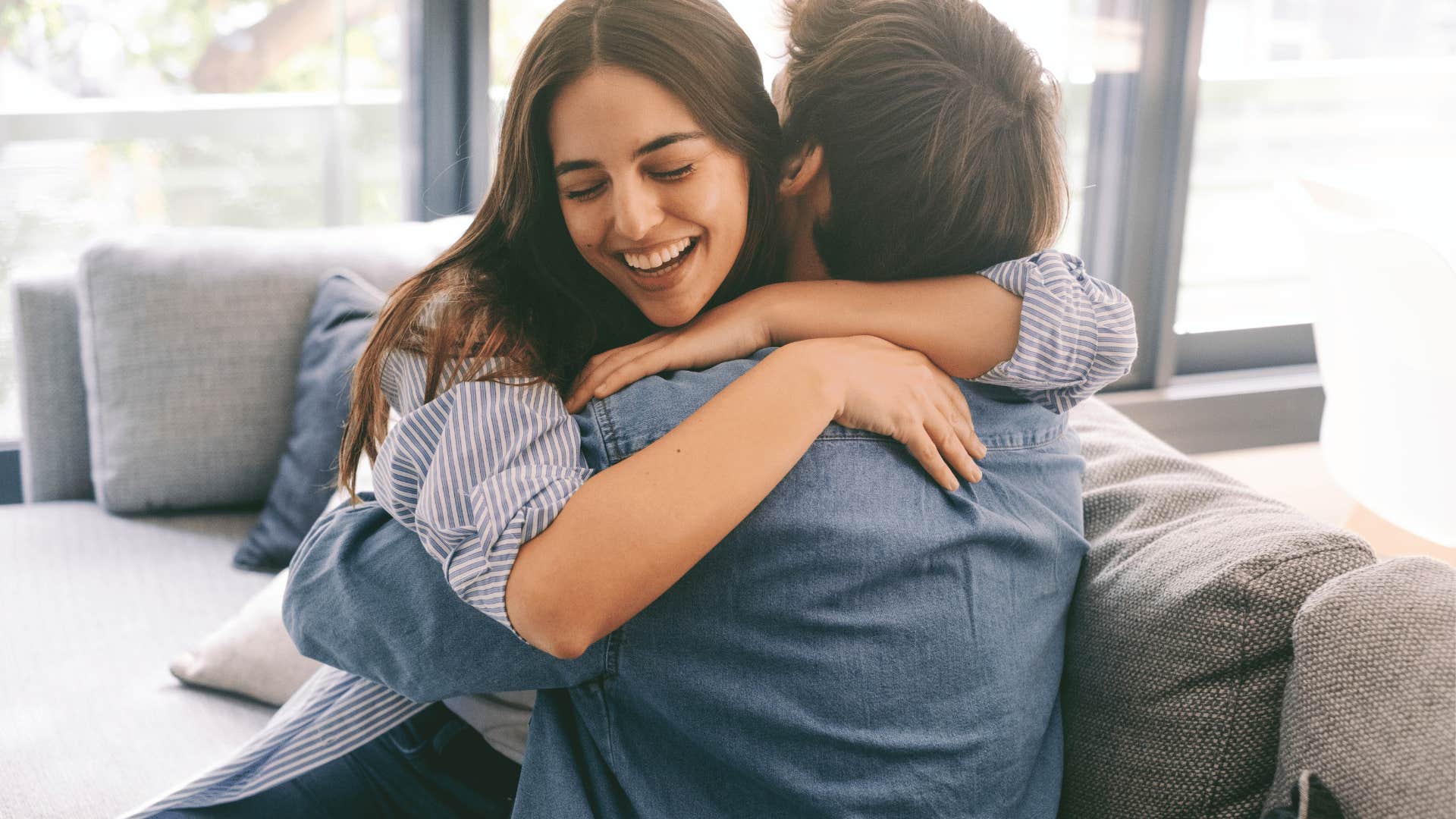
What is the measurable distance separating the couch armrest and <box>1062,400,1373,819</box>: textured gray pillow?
1.75 meters

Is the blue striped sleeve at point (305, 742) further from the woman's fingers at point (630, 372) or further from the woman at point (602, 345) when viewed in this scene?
the woman's fingers at point (630, 372)

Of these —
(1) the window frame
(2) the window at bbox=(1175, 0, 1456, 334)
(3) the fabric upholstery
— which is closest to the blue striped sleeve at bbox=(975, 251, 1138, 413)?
(3) the fabric upholstery

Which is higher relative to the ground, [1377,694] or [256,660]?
[1377,694]

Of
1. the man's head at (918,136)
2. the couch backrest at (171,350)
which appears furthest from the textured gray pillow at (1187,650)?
the couch backrest at (171,350)

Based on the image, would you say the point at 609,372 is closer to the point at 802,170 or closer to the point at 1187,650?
the point at 802,170

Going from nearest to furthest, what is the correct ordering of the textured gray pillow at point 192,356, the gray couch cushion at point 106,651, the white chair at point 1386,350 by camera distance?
the gray couch cushion at point 106,651
the textured gray pillow at point 192,356
the white chair at point 1386,350

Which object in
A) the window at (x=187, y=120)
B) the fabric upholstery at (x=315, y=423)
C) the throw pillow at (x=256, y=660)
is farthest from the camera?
the window at (x=187, y=120)

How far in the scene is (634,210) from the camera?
93 cm

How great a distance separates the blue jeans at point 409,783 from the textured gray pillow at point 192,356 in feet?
3.16

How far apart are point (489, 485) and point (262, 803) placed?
1.77ft

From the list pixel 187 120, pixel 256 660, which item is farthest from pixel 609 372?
pixel 187 120

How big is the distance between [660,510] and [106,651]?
47.7 inches

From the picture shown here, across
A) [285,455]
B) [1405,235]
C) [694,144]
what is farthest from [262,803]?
[1405,235]

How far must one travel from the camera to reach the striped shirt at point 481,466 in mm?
782
